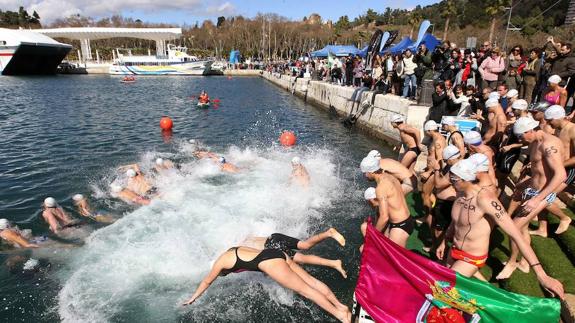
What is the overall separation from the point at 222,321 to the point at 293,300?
1.15m

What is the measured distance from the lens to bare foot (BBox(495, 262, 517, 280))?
4598 millimetres

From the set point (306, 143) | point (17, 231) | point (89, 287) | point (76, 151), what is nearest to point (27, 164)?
point (76, 151)

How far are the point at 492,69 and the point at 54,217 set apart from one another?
13.1 metres

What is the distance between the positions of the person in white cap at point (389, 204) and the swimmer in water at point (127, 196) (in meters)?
6.64

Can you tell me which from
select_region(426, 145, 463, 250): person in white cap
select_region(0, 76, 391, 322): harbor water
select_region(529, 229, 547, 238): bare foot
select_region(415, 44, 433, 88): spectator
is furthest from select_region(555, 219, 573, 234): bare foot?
select_region(415, 44, 433, 88): spectator

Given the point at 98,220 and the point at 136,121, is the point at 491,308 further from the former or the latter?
the point at 136,121

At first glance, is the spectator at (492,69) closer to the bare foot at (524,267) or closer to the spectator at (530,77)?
the spectator at (530,77)

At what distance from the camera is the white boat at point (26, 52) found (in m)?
50.7

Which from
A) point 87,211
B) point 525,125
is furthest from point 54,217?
point 525,125

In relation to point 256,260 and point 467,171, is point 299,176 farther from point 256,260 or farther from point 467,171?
point 467,171

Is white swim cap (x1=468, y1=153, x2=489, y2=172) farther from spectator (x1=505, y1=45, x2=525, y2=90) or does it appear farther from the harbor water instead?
spectator (x1=505, y1=45, x2=525, y2=90)

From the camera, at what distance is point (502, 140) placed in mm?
7020

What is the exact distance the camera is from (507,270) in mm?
4637

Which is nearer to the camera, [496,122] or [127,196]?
[496,122]
